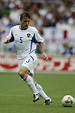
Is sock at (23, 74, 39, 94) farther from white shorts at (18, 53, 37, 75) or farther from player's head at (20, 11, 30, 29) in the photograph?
player's head at (20, 11, 30, 29)

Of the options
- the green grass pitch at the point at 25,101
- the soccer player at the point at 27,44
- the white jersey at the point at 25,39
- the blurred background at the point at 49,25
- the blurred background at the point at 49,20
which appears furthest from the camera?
the blurred background at the point at 49,20

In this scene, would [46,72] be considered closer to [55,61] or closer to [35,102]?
[55,61]

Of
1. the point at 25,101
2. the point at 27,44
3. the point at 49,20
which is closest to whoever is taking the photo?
the point at 27,44

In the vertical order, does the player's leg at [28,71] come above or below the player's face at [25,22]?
below

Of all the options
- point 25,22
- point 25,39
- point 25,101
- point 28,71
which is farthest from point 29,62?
point 25,101

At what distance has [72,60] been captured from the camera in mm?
24109

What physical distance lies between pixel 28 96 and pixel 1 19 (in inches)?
552

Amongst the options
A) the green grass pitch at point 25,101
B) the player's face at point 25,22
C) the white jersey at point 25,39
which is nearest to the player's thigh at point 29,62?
the white jersey at point 25,39

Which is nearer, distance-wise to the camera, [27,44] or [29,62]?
[29,62]

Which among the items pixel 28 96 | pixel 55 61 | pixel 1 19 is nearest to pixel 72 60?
pixel 55 61

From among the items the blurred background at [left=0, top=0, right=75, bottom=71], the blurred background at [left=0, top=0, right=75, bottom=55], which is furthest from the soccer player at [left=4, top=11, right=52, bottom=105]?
the blurred background at [left=0, top=0, right=75, bottom=55]

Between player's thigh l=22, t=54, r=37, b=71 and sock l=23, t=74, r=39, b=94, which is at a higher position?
player's thigh l=22, t=54, r=37, b=71

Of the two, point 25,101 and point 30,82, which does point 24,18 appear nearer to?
point 30,82

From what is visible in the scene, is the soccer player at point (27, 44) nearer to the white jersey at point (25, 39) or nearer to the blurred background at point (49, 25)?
the white jersey at point (25, 39)
